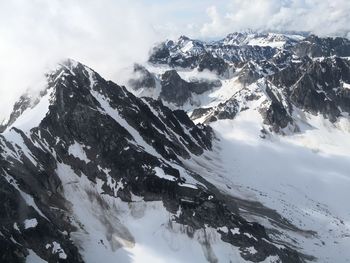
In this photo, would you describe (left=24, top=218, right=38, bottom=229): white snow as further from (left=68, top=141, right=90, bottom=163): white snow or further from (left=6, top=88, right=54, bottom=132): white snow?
(left=6, top=88, right=54, bottom=132): white snow

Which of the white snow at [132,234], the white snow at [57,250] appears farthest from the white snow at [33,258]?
the white snow at [132,234]

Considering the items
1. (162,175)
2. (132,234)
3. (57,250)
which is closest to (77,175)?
(162,175)

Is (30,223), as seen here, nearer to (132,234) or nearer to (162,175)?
(132,234)

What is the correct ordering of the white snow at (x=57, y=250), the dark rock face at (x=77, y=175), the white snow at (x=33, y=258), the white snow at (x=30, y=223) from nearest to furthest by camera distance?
1. the white snow at (x=33, y=258)
2. the white snow at (x=57, y=250)
3. the white snow at (x=30, y=223)
4. the dark rock face at (x=77, y=175)

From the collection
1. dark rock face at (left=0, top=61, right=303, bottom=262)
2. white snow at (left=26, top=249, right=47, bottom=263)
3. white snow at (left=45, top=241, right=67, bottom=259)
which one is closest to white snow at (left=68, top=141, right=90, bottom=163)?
dark rock face at (left=0, top=61, right=303, bottom=262)

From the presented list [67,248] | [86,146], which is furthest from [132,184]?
[67,248]

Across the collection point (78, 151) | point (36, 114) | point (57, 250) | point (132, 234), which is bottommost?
point (57, 250)

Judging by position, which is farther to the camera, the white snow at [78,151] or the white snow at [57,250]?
the white snow at [78,151]

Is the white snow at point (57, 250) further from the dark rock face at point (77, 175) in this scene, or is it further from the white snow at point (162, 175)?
the white snow at point (162, 175)
